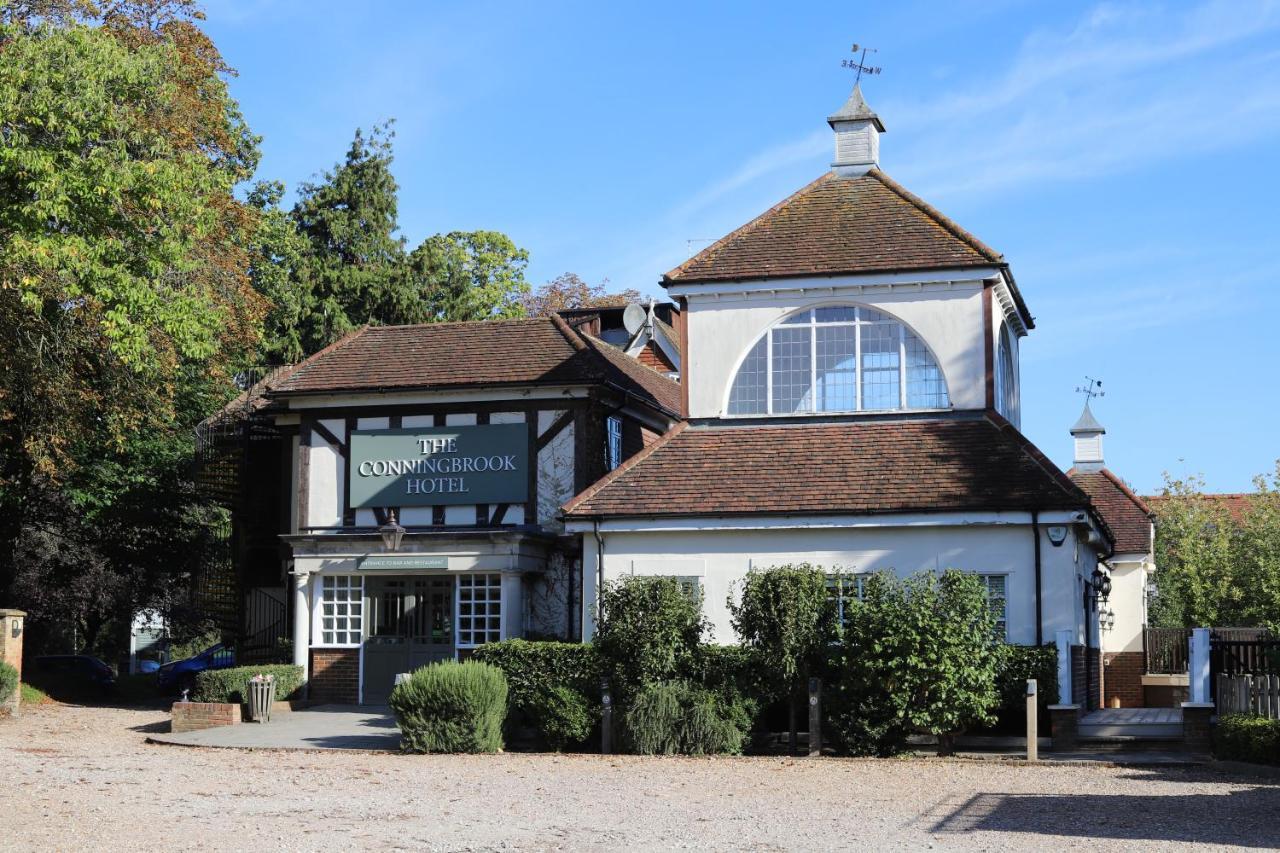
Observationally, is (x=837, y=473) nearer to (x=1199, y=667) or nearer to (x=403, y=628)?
(x=1199, y=667)

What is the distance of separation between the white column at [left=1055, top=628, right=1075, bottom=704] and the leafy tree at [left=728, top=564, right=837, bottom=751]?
3.17 meters

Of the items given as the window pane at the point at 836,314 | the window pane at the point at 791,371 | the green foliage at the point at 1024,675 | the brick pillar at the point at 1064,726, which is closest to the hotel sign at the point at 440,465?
the window pane at the point at 791,371

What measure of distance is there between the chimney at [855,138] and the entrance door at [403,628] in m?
10.5

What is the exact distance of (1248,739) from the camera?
18.0m

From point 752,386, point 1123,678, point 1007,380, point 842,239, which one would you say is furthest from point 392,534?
point 1123,678

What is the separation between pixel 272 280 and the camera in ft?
135

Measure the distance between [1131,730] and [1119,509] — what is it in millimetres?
14163

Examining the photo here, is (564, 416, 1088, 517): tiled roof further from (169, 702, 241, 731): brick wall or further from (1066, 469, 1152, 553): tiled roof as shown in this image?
(1066, 469, 1152, 553): tiled roof

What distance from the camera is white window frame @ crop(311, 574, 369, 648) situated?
28234mm

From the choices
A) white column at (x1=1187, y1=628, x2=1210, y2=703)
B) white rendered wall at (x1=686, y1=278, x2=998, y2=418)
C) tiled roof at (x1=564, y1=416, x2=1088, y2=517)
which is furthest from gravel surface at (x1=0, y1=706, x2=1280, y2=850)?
white rendered wall at (x1=686, y1=278, x2=998, y2=418)

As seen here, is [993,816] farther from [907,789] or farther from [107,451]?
[107,451]

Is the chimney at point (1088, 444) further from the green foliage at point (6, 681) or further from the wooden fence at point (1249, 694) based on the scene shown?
the green foliage at point (6, 681)

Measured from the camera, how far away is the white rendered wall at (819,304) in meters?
25.0

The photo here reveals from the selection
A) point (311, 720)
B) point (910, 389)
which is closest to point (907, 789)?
point (910, 389)
